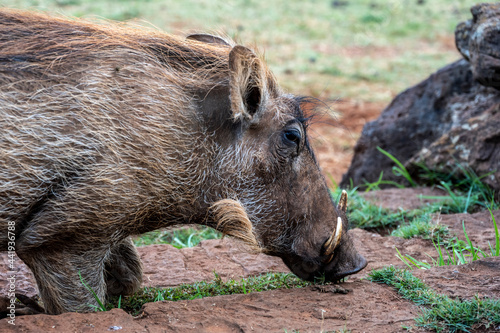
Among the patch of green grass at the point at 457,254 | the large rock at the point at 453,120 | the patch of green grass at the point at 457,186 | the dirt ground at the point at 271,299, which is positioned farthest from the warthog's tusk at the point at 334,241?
the large rock at the point at 453,120

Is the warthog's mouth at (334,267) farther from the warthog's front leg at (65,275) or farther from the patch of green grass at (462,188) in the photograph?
the patch of green grass at (462,188)

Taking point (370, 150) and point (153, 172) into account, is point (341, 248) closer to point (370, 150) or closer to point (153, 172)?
point (153, 172)

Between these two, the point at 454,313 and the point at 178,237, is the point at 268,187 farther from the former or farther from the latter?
the point at 178,237

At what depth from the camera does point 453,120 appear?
18.8 ft

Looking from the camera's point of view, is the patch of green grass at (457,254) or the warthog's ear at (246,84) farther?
the patch of green grass at (457,254)

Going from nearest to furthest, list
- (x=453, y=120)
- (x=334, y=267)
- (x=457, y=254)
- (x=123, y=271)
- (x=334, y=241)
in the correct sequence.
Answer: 1. (x=334, y=241)
2. (x=334, y=267)
3. (x=123, y=271)
4. (x=457, y=254)
5. (x=453, y=120)

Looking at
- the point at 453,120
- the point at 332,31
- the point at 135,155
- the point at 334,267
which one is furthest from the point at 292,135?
the point at 332,31

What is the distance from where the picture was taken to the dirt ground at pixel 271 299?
2.69 metres

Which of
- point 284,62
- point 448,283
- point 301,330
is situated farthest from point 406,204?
point 284,62

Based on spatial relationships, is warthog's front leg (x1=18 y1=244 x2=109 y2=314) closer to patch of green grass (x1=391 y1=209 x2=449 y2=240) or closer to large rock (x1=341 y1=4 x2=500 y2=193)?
patch of green grass (x1=391 y1=209 x2=449 y2=240)

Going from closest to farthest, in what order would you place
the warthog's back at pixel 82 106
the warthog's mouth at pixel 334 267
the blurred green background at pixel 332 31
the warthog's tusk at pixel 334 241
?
1. the warthog's back at pixel 82 106
2. the warthog's tusk at pixel 334 241
3. the warthog's mouth at pixel 334 267
4. the blurred green background at pixel 332 31

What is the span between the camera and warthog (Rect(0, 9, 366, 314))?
2912 millimetres

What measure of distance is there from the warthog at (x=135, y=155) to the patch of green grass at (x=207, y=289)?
0.11m

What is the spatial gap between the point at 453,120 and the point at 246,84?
3.22 m
